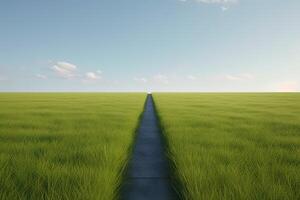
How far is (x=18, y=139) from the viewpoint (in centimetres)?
614

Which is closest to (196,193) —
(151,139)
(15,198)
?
(15,198)

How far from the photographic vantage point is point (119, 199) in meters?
3.26

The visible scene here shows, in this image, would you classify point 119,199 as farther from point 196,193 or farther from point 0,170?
point 0,170

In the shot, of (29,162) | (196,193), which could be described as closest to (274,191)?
(196,193)

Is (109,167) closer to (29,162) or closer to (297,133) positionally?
(29,162)

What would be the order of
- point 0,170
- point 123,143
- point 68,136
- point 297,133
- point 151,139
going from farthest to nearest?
point 297,133, point 151,139, point 68,136, point 123,143, point 0,170

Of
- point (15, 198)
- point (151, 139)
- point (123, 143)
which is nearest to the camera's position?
point (15, 198)

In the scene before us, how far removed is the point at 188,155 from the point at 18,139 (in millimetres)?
4944

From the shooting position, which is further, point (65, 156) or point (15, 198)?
point (65, 156)

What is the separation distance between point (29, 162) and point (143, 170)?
2219 mm

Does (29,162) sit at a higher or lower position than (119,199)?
higher

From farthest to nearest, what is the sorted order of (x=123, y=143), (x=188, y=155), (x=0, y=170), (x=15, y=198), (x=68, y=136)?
(x=68, y=136)
(x=123, y=143)
(x=188, y=155)
(x=0, y=170)
(x=15, y=198)

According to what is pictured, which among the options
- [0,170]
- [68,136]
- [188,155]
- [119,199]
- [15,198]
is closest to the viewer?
[15,198]

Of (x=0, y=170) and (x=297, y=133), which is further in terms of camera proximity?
(x=297, y=133)
